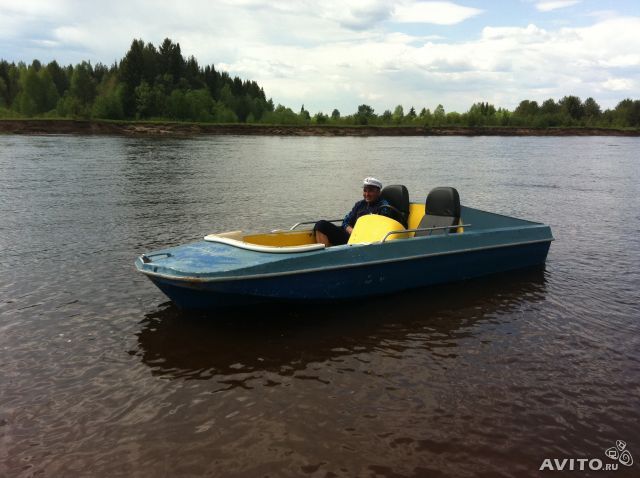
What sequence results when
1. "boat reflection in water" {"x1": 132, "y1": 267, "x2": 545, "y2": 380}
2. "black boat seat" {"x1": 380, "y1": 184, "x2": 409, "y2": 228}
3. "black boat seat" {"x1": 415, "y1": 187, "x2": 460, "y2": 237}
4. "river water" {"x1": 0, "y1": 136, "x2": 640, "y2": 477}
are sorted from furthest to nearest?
"black boat seat" {"x1": 380, "y1": 184, "x2": 409, "y2": 228}
"black boat seat" {"x1": 415, "y1": 187, "x2": 460, "y2": 237}
"boat reflection in water" {"x1": 132, "y1": 267, "x2": 545, "y2": 380}
"river water" {"x1": 0, "y1": 136, "x2": 640, "y2": 477}

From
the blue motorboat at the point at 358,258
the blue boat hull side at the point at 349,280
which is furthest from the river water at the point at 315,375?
the blue motorboat at the point at 358,258

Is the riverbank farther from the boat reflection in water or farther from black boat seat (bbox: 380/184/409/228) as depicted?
the boat reflection in water

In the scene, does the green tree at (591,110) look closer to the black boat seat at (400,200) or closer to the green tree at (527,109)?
the green tree at (527,109)

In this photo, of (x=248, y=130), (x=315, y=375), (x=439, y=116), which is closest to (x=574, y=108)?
(x=439, y=116)

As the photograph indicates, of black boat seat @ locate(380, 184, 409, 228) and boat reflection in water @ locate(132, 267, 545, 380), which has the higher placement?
black boat seat @ locate(380, 184, 409, 228)

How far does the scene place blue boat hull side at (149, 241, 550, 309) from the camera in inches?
270

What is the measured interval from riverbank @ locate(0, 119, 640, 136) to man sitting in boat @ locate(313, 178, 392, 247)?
258 ft

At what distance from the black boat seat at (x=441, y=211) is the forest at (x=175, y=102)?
95676 millimetres

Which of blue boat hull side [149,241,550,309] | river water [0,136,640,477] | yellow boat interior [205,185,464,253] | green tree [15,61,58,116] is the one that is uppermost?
green tree [15,61,58,116]

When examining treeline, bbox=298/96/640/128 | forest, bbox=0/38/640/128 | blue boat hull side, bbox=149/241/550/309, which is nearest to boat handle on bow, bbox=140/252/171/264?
blue boat hull side, bbox=149/241/550/309

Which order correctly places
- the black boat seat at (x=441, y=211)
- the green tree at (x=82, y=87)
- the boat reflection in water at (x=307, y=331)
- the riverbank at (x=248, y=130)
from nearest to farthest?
the boat reflection in water at (x=307, y=331) < the black boat seat at (x=441, y=211) < the riverbank at (x=248, y=130) < the green tree at (x=82, y=87)

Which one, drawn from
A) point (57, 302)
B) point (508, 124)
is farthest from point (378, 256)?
point (508, 124)

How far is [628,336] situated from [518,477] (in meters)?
4.08

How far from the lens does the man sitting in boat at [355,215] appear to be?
904 centimetres
